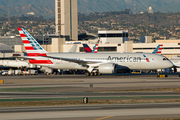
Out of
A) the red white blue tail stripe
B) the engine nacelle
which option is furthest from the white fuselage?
the engine nacelle

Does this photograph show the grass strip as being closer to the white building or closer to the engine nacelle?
the engine nacelle

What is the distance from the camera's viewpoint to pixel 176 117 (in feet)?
78.7

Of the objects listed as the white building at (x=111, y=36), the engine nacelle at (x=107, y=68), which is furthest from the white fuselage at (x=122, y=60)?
the white building at (x=111, y=36)

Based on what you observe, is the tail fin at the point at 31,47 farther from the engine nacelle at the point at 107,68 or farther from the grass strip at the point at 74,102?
the grass strip at the point at 74,102

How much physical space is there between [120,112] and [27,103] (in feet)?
34.5

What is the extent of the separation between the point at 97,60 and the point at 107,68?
17.3ft

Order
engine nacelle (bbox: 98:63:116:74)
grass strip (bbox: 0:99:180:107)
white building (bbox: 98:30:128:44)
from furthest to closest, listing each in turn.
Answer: white building (bbox: 98:30:128:44) < engine nacelle (bbox: 98:63:116:74) < grass strip (bbox: 0:99:180:107)

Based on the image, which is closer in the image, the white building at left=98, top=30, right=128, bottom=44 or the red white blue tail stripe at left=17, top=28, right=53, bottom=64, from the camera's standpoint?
the red white blue tail stripe at left=17, top=28, right=53, bottom=64

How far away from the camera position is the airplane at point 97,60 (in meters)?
71.9

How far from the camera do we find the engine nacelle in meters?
70.7

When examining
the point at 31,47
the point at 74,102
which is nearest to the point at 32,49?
the point at 31,47

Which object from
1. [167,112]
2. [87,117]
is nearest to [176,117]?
[167,112]

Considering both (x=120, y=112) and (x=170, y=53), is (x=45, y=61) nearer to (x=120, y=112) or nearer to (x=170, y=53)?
(x=120, y=112)

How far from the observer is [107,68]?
7094 centimetres
